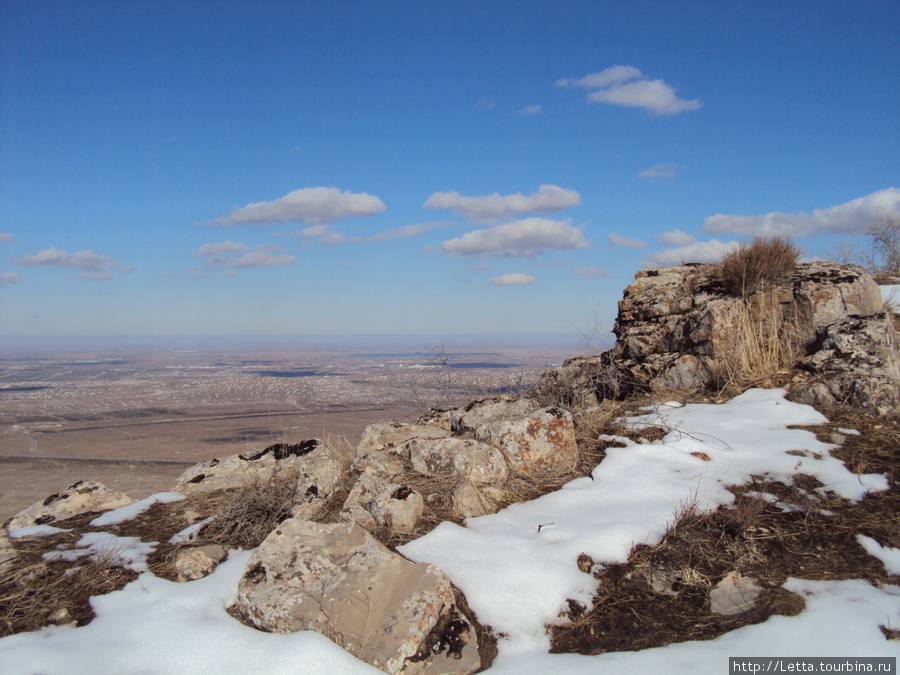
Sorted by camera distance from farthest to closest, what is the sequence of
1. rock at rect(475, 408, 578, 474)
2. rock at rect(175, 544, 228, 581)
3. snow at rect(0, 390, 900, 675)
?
rock at rect(475, 408, 578, 474) → rock at rect(175, 544, 228, 581) → snow at rect(0, 390, 900, 675)

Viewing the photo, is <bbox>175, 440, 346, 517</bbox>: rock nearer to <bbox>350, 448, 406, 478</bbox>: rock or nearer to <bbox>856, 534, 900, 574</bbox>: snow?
<bbox>350, 448, 406, 478</bbox>: rock

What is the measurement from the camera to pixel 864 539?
119 inches

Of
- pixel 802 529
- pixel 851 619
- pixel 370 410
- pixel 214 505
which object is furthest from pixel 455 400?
pixel 370 410

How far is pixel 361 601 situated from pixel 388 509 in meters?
0.96

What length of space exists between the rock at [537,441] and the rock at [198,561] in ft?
7.48

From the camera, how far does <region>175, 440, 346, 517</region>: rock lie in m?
4.30

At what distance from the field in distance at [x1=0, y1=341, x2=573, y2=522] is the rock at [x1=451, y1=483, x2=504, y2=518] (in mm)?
2305

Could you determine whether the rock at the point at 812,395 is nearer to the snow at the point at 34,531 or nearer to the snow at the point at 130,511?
the snow at the point at 130,511

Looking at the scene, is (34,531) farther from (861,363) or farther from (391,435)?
(861,363)

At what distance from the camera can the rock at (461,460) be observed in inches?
160

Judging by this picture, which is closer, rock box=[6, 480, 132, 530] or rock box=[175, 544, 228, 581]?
rock box=[175, 544, 228, 581]

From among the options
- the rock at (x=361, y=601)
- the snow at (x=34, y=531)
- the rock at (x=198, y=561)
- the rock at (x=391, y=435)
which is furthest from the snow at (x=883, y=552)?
the snow at (x=34, y=531)

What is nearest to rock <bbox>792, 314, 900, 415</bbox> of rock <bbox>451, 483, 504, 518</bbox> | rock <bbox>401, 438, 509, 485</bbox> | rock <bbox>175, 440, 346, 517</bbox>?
rock <bbox>401, 438, 509, 485</bbox>

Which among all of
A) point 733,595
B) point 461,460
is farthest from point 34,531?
point 733,595
